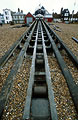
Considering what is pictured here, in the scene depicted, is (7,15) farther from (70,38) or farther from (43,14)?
(70,38)

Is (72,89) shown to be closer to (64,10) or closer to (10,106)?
(10,106)

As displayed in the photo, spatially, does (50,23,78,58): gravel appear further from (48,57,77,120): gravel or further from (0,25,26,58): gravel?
(0,25,26,58): gravel

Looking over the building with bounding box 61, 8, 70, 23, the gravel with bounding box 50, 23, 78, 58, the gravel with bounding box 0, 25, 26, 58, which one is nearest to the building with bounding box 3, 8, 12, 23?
the building with bounding box 61, 8, 70, 23

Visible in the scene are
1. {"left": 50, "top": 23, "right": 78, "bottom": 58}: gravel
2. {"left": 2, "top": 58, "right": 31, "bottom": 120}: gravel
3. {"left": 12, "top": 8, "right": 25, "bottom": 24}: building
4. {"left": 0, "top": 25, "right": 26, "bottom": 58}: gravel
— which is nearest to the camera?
{"left": 2, "top": 58, "right": 31, "bottom": 120}: gravel

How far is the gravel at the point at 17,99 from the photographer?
1537 mm

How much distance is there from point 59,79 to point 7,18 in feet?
176

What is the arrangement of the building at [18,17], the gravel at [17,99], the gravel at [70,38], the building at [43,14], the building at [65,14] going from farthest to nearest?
1. the building at [65,14]
2. the building at [18,17]
3. the building at [43,14]
4. the gravel at [70,38]
5. the gravel at [17,99]

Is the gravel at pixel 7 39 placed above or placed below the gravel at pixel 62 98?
above

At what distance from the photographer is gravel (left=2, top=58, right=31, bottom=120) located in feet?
5.04

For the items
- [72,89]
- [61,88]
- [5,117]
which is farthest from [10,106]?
[72,89]

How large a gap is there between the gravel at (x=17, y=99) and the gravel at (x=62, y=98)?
78 centimetres

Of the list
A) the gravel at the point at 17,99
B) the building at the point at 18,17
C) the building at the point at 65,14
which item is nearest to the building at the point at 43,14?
the building at the point at 18,17

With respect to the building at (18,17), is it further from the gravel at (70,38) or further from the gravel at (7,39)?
the gravel at (70,38)

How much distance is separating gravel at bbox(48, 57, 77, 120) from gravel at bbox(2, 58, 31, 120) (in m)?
0.78
